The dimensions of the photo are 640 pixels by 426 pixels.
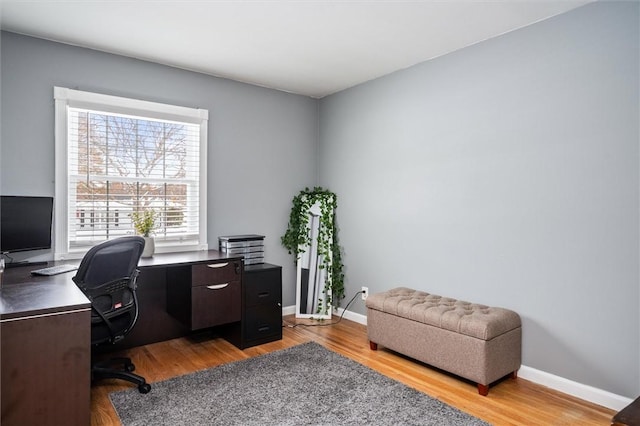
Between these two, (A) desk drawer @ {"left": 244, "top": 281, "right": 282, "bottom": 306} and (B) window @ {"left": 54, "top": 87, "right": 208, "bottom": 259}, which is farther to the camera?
(A) desk drawer @ {"left": 244, "top": 281, "right": 282, "bottom": 306}

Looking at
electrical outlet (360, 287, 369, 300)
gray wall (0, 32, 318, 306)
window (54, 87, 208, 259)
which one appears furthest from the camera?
electrical outlet (360, 287, 369, 300)

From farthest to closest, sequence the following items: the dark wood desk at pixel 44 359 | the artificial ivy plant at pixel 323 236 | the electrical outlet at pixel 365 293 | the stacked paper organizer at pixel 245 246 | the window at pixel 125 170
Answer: the artificial ivy plant at pixel 323 236, the electrical outlet at pixel 365 293, the stacked paper organizer at pixel 245 246, the window at pixel 125 170, the dark wood desk at pixel 44 359

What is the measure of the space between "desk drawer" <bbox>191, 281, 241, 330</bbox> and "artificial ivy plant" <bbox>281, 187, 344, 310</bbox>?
3.85ft

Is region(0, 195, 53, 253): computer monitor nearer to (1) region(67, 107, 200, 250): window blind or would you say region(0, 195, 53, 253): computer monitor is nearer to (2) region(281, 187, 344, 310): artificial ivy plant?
(1) region(67, 107, 200, 250): window blind

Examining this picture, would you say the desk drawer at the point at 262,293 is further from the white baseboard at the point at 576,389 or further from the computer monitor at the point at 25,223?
the white baseboard at the point at 576,389

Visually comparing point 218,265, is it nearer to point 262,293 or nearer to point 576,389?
point 262,293

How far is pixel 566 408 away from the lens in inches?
97.3

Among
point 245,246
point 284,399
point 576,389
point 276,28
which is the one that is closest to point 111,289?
point 284,399

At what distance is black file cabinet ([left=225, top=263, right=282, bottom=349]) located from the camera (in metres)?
3.46

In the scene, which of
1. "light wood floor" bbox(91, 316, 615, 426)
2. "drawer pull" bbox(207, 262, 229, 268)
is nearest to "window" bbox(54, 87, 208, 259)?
"drawer pull" bbox(207, 262, 229, 268)

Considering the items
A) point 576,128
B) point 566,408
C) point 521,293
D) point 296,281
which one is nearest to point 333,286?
point 296,281

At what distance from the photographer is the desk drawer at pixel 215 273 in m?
3.21

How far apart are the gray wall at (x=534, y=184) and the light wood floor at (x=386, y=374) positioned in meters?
0.26

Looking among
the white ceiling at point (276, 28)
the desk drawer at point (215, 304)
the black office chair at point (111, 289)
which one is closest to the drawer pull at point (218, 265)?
the desk drawer at point (215, 304)
